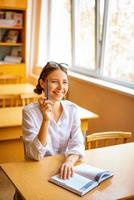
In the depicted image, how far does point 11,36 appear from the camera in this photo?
5383 mm

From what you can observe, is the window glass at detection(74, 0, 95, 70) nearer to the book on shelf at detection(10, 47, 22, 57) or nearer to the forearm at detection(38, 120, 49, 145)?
the book on shelf at detection(10, 47, 22, 57)

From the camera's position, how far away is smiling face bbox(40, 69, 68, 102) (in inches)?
67.2

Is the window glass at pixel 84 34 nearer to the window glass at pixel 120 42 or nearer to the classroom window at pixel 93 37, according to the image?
the classroom window at pixel 93 37

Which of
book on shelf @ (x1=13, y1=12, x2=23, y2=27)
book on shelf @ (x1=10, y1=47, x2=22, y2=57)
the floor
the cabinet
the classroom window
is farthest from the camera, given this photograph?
book on shelf @ (x1=10, y1=47, x2=22, y2=57)

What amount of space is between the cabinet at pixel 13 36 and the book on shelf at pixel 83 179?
3821 millimetres

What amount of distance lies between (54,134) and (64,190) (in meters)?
0.50

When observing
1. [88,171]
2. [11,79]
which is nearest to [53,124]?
[88,171]

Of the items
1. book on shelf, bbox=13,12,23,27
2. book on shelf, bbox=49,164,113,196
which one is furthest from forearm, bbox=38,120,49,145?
book on shelf, bbox=13,12,23,27

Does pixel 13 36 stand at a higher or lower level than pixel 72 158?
higher

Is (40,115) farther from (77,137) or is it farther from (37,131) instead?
(77,137)

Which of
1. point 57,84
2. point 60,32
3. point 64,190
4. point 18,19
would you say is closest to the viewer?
point 64,190

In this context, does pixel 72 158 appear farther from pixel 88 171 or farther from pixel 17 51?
pixel 17 51

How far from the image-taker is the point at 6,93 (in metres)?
3.62

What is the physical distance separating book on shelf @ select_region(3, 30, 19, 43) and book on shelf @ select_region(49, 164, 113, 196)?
415cm
